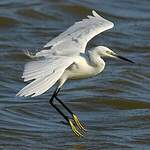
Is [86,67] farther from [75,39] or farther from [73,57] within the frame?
[73,57]

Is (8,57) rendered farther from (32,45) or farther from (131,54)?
(131,54)

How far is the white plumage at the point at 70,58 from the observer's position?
286 inches

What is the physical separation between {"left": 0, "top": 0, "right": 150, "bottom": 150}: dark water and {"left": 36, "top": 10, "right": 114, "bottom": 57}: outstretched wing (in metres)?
1.03

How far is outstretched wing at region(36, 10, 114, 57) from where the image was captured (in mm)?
8570

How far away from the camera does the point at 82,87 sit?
36.9 ft

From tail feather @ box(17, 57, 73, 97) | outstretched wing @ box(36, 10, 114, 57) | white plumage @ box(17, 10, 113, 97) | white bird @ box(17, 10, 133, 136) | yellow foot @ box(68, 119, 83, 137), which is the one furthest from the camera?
yellow foot @ box(68, 119, 83, 137)

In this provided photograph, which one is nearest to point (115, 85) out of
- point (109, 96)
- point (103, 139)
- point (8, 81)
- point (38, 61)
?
point (109, 96)

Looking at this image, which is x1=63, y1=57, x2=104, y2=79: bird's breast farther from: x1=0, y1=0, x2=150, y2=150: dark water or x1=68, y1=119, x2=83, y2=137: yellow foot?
x1=0, y1=0, x2=150, y2=150: dark water

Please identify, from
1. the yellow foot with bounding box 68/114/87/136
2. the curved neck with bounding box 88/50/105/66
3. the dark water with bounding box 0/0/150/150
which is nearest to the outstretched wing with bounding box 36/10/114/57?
the curved neck with bounding box 88/50/105/66

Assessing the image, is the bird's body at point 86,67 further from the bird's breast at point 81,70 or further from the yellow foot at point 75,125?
the yellow foot at point 75,125

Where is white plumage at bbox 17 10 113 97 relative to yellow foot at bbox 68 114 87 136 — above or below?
above

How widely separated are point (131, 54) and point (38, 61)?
17.2 ft

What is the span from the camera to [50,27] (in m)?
14.1

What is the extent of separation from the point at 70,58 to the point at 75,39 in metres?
1.17
